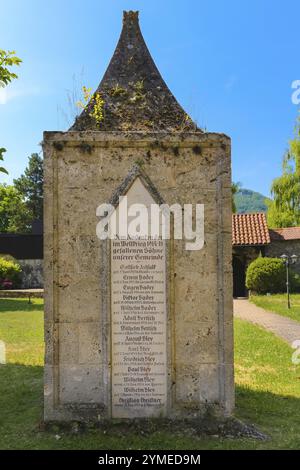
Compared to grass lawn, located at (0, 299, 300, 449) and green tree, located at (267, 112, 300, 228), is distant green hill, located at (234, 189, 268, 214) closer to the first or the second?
green tree, located at (267, 112, 300, 228)

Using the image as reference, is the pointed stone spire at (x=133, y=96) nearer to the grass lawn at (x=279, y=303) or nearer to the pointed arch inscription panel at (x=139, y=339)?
the pointed arch inscription panel at (x=139, y=339)

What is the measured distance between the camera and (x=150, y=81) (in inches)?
257

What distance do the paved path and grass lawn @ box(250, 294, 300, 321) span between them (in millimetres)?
328

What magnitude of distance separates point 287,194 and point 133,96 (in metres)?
30.3

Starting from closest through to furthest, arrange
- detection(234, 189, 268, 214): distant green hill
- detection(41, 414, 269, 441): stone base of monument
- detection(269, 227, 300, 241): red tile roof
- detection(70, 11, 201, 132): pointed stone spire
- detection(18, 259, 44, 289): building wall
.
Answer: detection(41, 414, 269, 441): stone base of monument
detection(70, 11, 201, 132): pointed stone spire
detection(269, 227, 300, 241): red tile roof
detection(18, 259, 44, 289): building wall
detection(234, 189, 268, 214): distant green hill

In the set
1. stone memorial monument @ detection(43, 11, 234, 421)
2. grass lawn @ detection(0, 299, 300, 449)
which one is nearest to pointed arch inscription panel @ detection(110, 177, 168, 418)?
stone memorial monument @ detection(43, 11, 234, 421)

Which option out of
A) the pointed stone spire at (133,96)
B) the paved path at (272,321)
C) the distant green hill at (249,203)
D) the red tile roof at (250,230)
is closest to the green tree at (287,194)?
the red tile roof at (250,230)

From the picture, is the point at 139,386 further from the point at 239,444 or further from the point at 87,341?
the point at 239,444

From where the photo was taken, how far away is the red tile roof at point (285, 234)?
25797mm

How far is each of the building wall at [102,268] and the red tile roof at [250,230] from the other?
20.0m

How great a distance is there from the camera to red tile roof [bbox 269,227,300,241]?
2580cm
